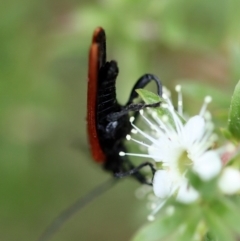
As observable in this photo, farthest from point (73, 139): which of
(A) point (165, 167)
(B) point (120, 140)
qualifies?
(A) point (165, 167)

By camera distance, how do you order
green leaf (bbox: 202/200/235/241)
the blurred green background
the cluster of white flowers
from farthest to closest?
1. the blurred green background
2. the cluster of white flowers
3. green leaf (bbox: 202/200/235/241)

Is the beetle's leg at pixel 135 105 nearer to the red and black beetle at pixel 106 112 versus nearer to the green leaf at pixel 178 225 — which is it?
the red and black beetle at pixel 106 112

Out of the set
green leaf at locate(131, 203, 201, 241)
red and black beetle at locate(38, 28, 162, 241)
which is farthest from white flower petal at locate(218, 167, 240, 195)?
red and black beetle at locate(38, 28, 162, 241)

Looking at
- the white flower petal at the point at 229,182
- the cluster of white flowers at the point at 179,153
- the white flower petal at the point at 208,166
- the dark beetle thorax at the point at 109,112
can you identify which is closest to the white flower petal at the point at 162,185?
the cluster of white flowers at the point at 179,153

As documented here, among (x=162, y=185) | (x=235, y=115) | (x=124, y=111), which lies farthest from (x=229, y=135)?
(x=124, y=111)

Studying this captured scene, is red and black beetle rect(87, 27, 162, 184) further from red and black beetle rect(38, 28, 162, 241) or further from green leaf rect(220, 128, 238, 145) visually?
green leaf rect(220, 128, 238, 145)

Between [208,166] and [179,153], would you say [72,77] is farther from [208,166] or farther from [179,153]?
[208,166]
